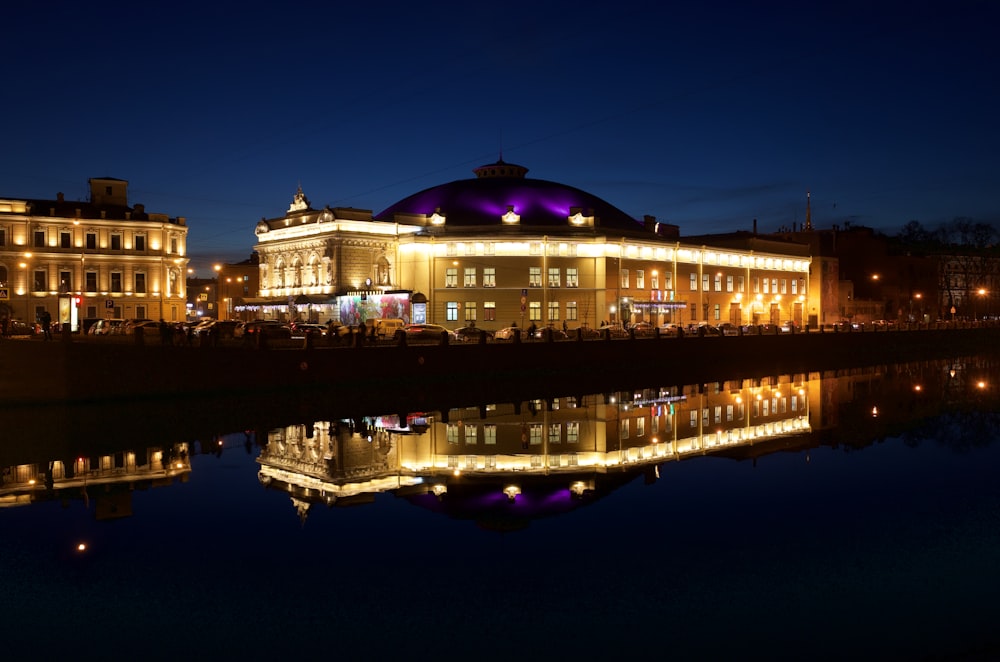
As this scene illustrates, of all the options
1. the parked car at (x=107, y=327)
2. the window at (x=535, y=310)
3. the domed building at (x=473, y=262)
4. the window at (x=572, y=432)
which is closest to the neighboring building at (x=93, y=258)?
the domed building at (x=473, y=262)

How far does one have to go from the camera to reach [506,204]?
268ft

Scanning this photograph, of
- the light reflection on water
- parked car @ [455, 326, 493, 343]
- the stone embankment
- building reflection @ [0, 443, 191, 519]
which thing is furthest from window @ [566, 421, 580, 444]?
parked car @ [455, 326, 493, 343]

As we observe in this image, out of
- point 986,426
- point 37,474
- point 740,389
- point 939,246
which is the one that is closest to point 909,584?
point 37,474

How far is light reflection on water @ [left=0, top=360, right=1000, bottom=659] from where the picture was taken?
461 inches

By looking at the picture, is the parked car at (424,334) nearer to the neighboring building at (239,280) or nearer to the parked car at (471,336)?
the parked car at (471,336)

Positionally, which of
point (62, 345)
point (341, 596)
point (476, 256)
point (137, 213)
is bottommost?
point (341, 596)

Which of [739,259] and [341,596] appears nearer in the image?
[341,596]

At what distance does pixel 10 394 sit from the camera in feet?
111

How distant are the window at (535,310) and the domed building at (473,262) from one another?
9 centimetres

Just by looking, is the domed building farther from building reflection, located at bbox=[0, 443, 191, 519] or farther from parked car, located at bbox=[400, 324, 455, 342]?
building reflection, located at bbox=[0, 443, 191, 519]

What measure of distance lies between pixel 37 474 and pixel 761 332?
187 ft

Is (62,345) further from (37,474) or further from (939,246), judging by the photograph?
(939,246)

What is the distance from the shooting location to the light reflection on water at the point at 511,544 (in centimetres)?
1171

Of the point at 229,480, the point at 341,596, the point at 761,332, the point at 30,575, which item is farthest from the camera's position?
the point at 761,332
